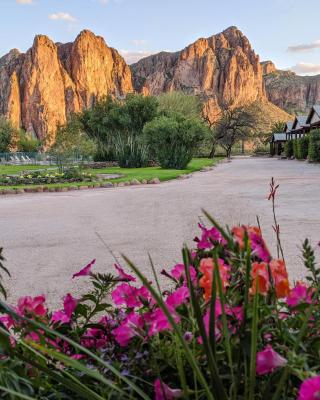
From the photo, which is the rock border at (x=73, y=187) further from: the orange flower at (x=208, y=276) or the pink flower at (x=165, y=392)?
the pink flower at (x=165, y=392)

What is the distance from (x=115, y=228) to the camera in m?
7.64

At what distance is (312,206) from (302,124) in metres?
47.1

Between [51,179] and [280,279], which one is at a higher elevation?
[280,279]

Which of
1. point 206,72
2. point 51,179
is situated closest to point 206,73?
point 206,72

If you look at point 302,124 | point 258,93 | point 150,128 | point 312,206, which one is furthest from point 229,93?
point 312,206

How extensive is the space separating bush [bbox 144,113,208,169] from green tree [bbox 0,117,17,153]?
4241 cm

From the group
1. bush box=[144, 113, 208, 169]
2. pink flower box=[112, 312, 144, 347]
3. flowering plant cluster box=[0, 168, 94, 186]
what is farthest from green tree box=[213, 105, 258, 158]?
pink flower box=[112, 312, 144, 347]

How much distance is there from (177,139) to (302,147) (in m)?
15.3

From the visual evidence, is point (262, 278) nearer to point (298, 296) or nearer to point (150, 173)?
point (298, 296)

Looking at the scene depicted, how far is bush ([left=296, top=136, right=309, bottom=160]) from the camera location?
3969 cm

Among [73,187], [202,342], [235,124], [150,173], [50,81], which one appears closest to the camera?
[202,342]

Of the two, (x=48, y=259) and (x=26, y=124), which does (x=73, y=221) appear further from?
(x=26, y=124)

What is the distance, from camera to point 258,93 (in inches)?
7077

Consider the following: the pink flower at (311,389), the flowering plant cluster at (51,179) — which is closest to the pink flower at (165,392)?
the pink flower at (311,389)
